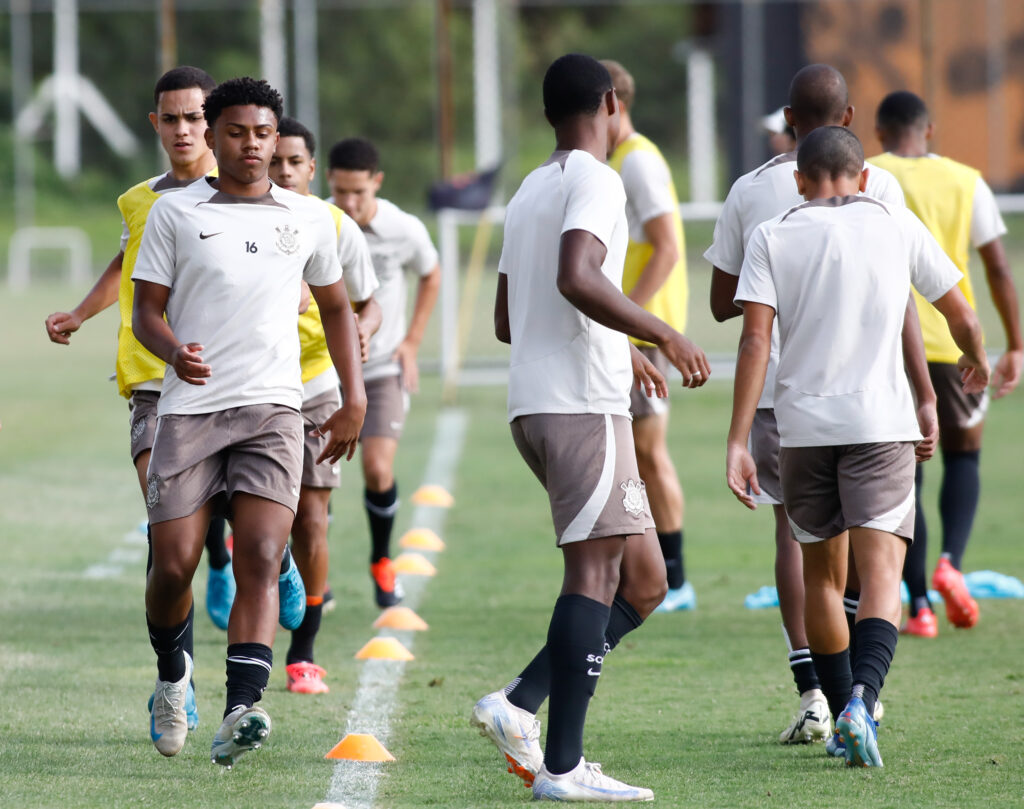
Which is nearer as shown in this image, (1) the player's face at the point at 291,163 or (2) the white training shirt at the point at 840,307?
(2) the white training shirt at the point at 840,307

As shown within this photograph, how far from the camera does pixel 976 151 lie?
34.8 m

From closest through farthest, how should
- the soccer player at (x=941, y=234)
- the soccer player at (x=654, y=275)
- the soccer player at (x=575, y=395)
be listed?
the soccer player at (x=575, y=395), the soccer player at (x=941, y=234), the soccer player at (x=654, y=275)

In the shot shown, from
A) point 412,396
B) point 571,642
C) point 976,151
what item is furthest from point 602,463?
point 976,151

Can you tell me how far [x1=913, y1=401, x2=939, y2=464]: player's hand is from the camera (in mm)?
5086

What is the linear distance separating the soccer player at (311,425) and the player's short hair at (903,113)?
231 centimetres

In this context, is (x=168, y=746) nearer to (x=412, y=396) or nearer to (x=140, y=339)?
(x=140, y=339)

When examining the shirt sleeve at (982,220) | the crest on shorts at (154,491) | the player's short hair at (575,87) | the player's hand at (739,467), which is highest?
the player's short hair at (575,87)

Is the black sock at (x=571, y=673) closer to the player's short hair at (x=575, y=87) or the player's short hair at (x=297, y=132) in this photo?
the player's short hair at (x=575, y=87)

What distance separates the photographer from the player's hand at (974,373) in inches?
207

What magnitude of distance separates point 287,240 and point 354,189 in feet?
8.43

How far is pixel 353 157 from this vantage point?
7.38 meters

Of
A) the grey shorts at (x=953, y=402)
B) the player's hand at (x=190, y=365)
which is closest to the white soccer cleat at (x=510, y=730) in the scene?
the player's hand at (x=190, y=365)

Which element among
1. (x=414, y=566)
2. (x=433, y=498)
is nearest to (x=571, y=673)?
(x=414, y=566)

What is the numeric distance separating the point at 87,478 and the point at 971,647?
7.49m
